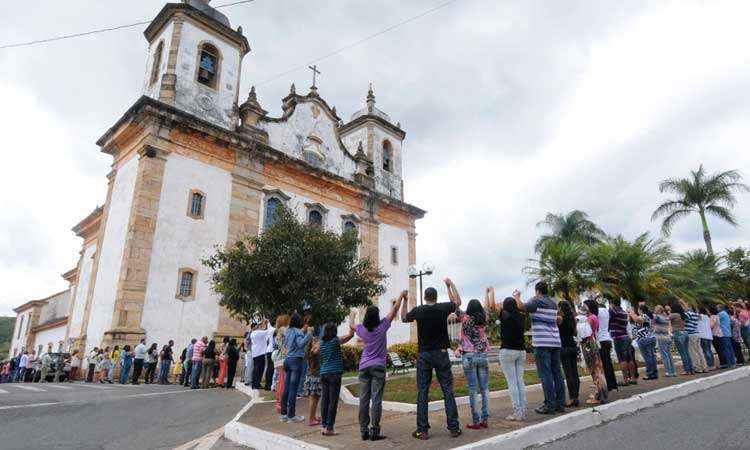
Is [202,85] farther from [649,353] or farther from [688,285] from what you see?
[688,285]

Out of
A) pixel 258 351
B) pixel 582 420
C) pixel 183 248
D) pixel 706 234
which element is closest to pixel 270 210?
pixel 183 248

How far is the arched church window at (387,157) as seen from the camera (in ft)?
93.0

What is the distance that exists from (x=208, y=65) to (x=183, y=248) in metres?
8.87

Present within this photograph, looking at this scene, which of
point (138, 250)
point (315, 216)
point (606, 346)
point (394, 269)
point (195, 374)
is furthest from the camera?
point (394, 269)

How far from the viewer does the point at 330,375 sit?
5.48m

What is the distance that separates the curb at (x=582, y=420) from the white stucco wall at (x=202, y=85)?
1818 centimetres

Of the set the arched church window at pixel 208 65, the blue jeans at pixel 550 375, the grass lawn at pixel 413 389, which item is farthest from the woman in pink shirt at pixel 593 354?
the arched church window at pixel 208 65

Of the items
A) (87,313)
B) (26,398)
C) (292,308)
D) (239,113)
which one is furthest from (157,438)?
(239,113)

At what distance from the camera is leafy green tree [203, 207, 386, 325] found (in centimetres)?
1232

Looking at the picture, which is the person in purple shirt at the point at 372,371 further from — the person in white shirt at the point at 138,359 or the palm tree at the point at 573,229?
Answer: the palm tree at the point at 573,229

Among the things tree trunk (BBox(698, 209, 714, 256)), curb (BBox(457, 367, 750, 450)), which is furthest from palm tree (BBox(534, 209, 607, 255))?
curb (BBox(457, 367, 750, 450))

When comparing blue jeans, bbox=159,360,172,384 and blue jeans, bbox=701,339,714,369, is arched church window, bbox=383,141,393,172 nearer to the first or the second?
blue jeans, bbox=159,360,172,384

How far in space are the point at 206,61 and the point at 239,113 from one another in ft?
8.67

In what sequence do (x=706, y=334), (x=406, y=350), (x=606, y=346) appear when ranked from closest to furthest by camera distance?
1. (x=606, y=346)
2. (x=706, y=334)
3. (x=406, y=350)
